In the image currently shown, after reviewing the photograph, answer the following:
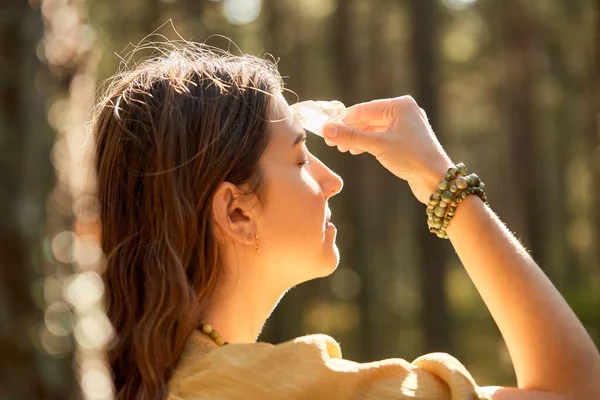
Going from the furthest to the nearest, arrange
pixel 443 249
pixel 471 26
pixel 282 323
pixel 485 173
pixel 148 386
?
pixel 485 173
pixel 471 26
pixel 282 323
pixel 443 249
pixel 148 386

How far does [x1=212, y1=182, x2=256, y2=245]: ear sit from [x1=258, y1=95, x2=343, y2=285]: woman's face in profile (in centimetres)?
4

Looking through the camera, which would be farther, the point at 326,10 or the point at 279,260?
the point at 326,10

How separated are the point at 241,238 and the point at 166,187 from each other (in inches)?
10.5

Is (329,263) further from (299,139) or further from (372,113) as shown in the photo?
(372,113)

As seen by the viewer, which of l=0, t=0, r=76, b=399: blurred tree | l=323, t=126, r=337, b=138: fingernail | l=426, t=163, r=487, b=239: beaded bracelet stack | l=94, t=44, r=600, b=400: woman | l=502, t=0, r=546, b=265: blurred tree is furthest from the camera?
l=502, t=0, r=546, b=265: blurred tree

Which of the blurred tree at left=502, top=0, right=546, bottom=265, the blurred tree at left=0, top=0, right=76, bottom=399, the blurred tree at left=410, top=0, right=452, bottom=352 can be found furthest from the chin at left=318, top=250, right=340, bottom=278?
the blurred tree at left=502, top=0, right=546, bottom=265

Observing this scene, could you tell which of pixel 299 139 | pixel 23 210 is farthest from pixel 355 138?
pixel 23 210

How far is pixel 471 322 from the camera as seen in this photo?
23.4 m

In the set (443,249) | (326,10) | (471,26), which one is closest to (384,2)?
(326,10)

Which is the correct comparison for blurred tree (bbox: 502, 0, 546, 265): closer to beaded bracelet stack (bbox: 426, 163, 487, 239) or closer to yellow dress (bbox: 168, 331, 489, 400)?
beaded bracelet stack (bbox: 426, 163, 487, 239)

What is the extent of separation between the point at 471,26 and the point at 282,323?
1210 cm

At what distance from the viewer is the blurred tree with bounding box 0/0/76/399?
2.82m

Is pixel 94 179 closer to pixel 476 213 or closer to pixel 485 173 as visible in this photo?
pixel 476 213

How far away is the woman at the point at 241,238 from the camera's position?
2.18 metres
